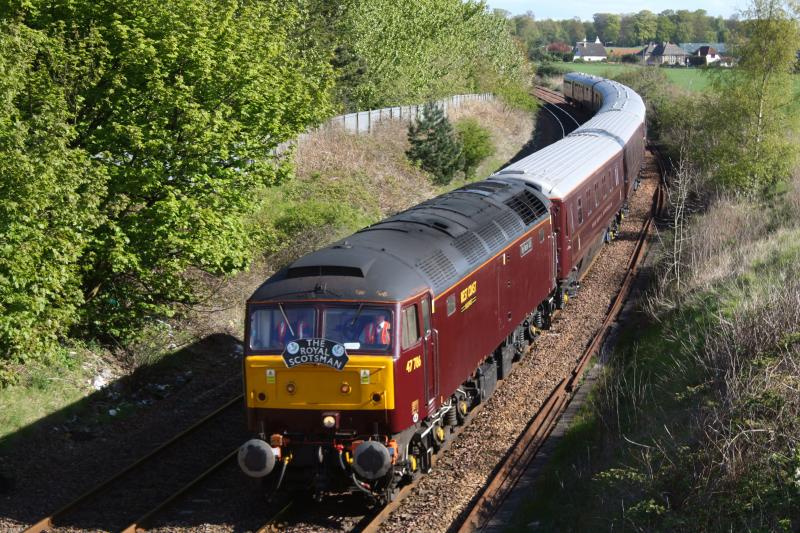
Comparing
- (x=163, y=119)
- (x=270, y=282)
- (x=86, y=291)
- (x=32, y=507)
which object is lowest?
(x=32, y=507)

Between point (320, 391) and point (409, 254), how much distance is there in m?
2.40

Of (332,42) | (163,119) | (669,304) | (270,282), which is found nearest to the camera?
(270,282)

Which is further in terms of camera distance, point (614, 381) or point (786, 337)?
point (614, 381)

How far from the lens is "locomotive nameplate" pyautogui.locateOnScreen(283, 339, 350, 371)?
1116cm

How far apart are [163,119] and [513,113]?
50842 mm

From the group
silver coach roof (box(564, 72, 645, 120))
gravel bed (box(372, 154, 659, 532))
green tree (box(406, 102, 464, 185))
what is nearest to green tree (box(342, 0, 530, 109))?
green tree (box(406, 102, 464, 185))

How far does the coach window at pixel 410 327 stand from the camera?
37.4 ft

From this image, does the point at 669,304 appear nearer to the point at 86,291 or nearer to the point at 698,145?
the point at 86,291

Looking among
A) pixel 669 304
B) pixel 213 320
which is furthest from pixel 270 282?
pixel 669 304

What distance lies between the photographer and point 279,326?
1155 cm

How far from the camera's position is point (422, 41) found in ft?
163

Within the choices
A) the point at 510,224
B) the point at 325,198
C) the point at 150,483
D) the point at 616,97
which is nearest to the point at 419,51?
the point at 616,97

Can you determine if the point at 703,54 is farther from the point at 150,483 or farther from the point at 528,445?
the point at 150,483

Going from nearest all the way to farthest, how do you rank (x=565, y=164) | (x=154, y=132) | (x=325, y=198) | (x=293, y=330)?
(x=293, y=330), (x=154, y=132), (x=565, y=164), (x=325, y=198)
